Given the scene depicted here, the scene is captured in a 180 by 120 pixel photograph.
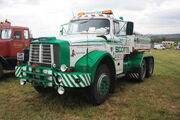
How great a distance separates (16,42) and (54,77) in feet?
17.0

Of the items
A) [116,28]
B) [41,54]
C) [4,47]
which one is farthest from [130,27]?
[4,47]

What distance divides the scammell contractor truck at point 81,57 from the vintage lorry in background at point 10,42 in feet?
10.9

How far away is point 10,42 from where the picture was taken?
8.33 m

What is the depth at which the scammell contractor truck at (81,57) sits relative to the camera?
4.25 metres

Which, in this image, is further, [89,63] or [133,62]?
[133,62]

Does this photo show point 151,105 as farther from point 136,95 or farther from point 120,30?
point 120,30

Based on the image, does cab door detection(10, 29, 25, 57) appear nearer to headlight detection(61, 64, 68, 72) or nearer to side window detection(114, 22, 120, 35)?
side window detection(114, 22, 120, 35)

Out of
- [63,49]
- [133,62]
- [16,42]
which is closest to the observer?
[63,49]

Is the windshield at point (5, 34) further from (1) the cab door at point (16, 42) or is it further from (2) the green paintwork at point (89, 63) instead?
(2) the green paintwork at point (89, 63)

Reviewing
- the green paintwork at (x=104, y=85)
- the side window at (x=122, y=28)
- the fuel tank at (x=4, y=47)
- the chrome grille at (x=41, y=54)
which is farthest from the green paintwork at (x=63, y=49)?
the fuel tank at (x=4, y=47)

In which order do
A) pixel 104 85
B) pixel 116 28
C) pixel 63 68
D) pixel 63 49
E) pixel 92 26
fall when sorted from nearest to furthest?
pixel 63 68 < pixel 63 49 < pixel 104 85 < pixel 92 26 < pixel 116 28

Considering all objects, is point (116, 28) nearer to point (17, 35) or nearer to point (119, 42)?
point (119, 42)

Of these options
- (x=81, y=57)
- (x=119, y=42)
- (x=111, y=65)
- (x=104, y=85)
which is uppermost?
(x=119, y=42)

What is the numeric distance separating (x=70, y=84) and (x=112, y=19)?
9.14 feet
